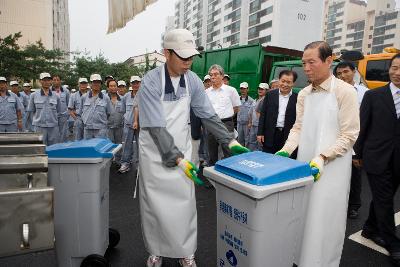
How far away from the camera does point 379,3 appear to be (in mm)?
89250

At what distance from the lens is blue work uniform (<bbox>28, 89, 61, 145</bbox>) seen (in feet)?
22.6

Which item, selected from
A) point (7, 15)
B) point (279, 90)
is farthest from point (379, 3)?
point (279, 90)

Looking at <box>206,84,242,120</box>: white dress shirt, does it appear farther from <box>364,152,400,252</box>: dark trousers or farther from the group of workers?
<box>364,152,400,252</box>: dark trousers

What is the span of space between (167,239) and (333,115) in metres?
1.59

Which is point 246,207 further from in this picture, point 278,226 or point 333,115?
point 333,115

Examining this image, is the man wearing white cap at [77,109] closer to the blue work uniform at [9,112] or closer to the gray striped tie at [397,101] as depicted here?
the blue work uniform at [9,112]

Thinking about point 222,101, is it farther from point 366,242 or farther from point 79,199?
point 79,199

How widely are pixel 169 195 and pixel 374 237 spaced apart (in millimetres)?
2278

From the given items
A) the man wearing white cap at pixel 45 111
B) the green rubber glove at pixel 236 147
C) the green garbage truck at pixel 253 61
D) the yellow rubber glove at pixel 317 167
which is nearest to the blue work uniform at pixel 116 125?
the man wearing white cap at pixel 45 111

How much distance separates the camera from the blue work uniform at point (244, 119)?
8.55 m

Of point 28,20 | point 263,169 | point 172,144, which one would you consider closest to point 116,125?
point 172,144

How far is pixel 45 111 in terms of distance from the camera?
689cm

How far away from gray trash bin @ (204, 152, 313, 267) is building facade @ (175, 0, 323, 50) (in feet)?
163

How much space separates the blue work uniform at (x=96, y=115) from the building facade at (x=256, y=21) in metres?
45.1
